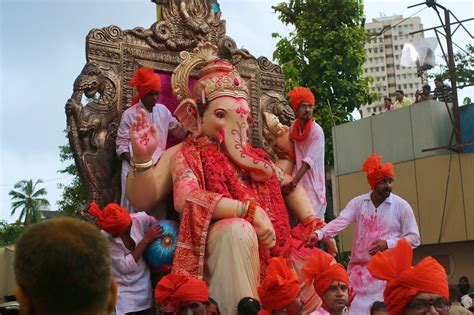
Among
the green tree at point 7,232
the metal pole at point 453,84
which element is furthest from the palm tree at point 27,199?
the metal pole at point 453,84

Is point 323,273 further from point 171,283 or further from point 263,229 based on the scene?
point 171,283

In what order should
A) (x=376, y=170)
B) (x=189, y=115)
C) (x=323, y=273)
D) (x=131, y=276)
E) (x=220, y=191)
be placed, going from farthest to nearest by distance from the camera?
(x=189, y=115), (x=376, y=170), (x=220, y=191), (x=131, y=276), (x=323, y=273)

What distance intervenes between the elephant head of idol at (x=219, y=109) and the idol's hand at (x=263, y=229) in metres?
0.46

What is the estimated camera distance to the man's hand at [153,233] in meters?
5.97

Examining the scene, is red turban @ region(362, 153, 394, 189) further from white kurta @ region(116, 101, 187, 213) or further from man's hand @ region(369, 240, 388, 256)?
white kurta @ region(116, 101, 187, 213)

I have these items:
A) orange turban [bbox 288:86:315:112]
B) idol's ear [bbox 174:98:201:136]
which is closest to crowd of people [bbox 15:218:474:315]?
idol's ear [bbox 174:98:201:136]

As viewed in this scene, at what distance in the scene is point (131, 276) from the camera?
597cm

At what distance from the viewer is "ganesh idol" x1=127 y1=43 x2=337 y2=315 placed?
5.76m

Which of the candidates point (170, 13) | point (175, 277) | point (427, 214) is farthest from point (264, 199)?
point (427, 214)

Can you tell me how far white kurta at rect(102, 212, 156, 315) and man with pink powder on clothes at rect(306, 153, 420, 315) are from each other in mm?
1425

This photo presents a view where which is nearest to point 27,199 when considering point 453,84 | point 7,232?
point 7,232

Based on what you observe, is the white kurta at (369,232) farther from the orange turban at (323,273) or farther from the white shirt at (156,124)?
the white shirt at (156,124)

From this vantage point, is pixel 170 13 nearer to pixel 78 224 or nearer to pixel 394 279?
pixel 394 279

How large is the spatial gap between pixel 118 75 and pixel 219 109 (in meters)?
1.03
